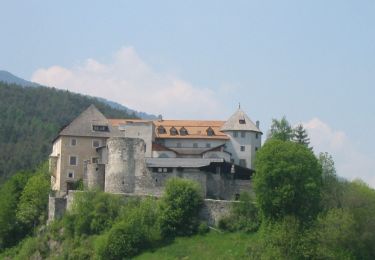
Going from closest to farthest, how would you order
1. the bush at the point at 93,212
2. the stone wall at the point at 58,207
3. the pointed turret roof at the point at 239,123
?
the bush at the point at 93,212
the stone wall at the point at 58,207
the pointed turret roof at the point at 239,123

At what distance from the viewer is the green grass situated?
65.2 metres

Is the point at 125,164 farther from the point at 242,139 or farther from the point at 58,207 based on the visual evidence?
the point at 242,139

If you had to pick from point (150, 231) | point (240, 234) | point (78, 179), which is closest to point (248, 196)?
point (240, 234)

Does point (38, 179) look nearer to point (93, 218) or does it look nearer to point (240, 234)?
point (93, 218)

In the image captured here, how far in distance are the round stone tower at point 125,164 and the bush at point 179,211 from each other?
545 cm

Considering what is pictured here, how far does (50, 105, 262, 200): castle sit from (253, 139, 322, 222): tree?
10.6m

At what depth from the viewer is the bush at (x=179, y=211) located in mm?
70375

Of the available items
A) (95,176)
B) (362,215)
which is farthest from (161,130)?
(362,215)

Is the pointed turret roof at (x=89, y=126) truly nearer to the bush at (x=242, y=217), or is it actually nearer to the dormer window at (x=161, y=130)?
the dormer window at (x=161, y=130)

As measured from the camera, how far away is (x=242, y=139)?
86250 millimetres

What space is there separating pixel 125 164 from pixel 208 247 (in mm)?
13417

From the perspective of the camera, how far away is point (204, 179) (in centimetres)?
7488

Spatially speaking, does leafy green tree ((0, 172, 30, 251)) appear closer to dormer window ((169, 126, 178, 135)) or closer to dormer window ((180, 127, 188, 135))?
dormer window ((169, 126, 178, 135))

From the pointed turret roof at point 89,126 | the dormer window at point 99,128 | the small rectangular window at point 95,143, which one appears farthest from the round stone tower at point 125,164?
the dormer window at point 99,128
